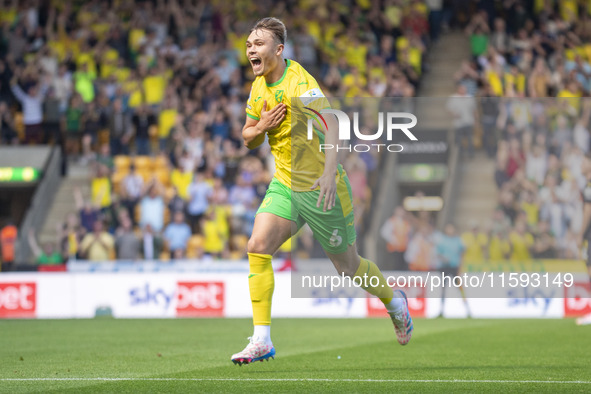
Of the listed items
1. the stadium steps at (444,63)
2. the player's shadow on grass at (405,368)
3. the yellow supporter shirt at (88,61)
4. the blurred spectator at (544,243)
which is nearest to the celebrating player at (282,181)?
the player's shadow on grass at (405,368)

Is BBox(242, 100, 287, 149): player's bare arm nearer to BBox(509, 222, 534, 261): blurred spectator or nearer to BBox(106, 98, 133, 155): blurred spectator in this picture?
BBox(509, 222, 534, 261): blurred spectator

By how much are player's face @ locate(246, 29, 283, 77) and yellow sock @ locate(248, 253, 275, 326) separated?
4.42 feet

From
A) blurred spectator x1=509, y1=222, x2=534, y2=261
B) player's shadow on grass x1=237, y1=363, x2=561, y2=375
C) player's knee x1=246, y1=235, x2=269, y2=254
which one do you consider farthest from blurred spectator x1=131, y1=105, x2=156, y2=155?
player's knee x1=246, y1=235, x2=269, y2=254

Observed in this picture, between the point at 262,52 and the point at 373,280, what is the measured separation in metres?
2.01

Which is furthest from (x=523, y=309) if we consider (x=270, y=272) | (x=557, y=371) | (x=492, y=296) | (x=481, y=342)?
(x=270, y=272)

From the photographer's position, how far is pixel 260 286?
7.53 metres

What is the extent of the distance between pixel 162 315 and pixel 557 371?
9.31 meters

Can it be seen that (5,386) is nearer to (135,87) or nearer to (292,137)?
(292,137)

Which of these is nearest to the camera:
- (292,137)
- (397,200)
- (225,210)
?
(292,137)

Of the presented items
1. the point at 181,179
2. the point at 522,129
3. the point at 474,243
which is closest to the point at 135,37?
the point at 181,179

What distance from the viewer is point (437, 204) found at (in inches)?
604

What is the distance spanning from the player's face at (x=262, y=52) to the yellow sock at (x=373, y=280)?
1.70 meters

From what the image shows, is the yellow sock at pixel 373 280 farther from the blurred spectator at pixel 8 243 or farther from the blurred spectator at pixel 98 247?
the blurred spectator at pixel 8 243

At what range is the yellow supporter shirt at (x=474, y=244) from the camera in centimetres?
1393
